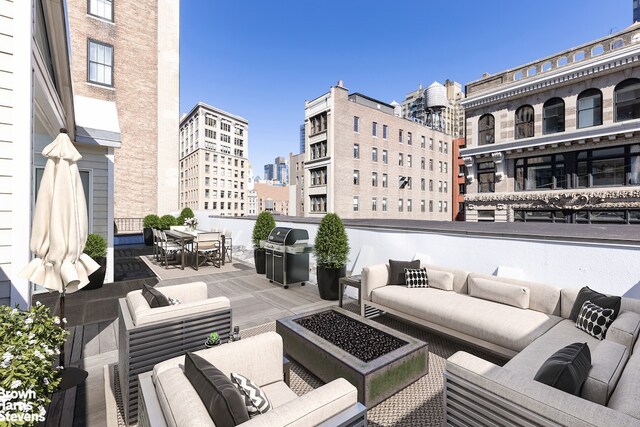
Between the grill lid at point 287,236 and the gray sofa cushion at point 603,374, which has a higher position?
the grill lid at point 287,236

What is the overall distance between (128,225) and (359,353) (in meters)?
19.7

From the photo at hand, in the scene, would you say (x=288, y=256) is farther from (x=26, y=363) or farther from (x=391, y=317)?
(x=26, y=363)

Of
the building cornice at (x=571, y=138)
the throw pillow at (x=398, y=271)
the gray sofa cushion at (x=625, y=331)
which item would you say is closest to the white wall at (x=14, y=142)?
the throw pillow at (x=398, y=271)

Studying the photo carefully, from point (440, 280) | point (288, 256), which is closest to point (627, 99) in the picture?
point (440, 280)

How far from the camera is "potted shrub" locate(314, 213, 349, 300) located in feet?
21.4

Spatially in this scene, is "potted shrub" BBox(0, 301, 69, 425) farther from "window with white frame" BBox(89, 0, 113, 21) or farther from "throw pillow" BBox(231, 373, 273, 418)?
"window with white frame" BBox(89, 0, 113, 21)

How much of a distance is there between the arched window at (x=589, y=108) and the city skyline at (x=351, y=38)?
10.7ft

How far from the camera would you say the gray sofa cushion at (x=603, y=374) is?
6.42 feet

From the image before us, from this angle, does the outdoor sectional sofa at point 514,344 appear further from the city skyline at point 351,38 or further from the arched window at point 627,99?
the arched window at point 627,99

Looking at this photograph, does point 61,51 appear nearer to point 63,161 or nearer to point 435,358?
point 63,161

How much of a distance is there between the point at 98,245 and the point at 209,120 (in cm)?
6028

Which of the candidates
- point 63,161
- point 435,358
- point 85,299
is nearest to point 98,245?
point 85,299

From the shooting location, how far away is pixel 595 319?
10.7 feet

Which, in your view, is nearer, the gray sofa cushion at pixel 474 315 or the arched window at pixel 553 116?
the gray sofa cushion at pixel 474 315
